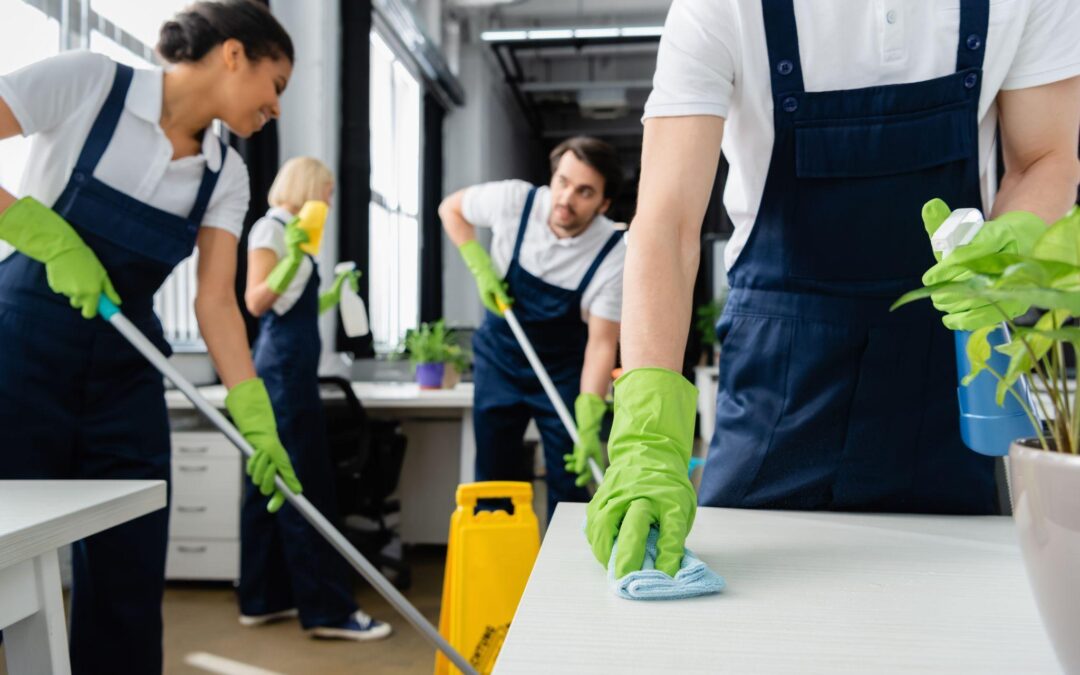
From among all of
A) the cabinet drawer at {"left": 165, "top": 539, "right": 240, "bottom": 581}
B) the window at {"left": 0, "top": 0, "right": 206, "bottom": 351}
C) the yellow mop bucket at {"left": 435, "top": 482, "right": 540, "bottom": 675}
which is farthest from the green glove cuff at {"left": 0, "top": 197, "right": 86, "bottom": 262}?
the cabinet drawer at {"left": 165, "top": 539, "right": 240, "bottom": 581}

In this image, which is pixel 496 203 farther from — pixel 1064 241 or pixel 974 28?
pixel 1064 241

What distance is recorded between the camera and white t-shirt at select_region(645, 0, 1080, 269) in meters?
1.04

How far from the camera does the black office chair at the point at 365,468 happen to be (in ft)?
A: 10.7

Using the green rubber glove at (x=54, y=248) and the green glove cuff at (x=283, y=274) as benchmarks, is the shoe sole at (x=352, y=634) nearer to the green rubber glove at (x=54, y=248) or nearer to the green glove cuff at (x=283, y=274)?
the green glove cuff at (x=283, y=274)

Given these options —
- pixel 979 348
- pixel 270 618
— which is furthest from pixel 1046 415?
pixel 270 618

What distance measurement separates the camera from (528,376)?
2.76 metres

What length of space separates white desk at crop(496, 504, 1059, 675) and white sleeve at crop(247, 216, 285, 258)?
2287mm

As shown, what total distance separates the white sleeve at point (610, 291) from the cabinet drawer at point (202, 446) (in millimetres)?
1433

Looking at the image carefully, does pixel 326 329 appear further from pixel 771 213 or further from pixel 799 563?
pixel 799 563

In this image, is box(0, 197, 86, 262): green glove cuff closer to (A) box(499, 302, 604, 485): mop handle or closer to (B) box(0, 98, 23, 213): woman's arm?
(B) box(0, 98, 23, 213): woman's arm

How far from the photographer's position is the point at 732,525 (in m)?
0.92

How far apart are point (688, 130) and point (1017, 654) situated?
0.67 m

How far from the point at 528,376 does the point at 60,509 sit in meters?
1.88

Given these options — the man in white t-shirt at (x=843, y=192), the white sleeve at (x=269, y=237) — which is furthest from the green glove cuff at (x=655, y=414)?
the white sleeve at (x=269, y=237)
